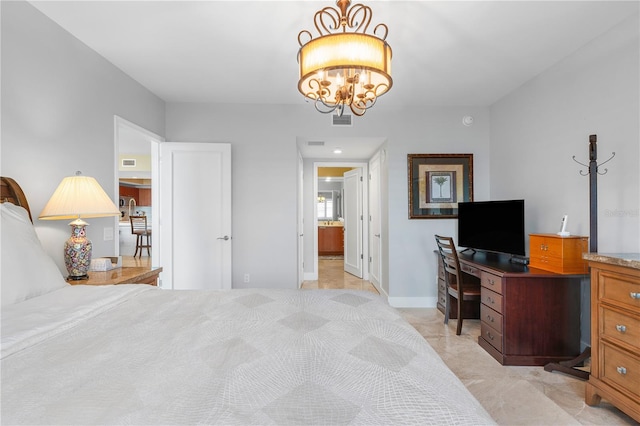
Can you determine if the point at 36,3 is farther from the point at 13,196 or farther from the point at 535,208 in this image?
the point at 535,208

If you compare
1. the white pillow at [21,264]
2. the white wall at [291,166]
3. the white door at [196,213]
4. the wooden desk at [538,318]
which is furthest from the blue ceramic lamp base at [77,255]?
the wooden desk at [538,318]

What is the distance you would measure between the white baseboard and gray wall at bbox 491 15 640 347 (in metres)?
1.43

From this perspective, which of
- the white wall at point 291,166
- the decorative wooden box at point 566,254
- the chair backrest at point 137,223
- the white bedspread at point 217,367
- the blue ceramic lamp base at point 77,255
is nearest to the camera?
the white bedspread at point 217,367

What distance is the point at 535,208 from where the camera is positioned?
3121 millimetres

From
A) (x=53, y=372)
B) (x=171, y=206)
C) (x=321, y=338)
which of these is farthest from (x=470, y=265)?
(x=171, y=206)

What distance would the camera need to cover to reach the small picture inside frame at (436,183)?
3.91 meters

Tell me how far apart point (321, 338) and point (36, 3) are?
9.16ft

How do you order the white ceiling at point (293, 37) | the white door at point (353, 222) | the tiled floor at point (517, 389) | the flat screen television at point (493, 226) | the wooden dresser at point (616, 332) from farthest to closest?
the white door at point (353, 222) < the flat screen television at point (493, 226) < the white ceiling at point (293, 37) < the tiled floor at point (517, 389) < the wooden dresser at point (616, 332)

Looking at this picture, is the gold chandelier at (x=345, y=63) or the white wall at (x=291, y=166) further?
the white wall at (x=291, y=166)

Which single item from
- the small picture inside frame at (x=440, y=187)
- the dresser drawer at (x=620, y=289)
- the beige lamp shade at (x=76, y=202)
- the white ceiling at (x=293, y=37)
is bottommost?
the dresser drawer at (x=620, y=289)

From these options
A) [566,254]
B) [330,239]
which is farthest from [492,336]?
[330,239]

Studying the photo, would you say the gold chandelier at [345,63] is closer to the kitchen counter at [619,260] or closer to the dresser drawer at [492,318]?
the kitchen counter at [619,260]

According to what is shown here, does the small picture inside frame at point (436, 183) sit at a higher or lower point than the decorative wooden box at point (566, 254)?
higher

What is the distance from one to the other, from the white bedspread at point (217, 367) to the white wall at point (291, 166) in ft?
8.21
